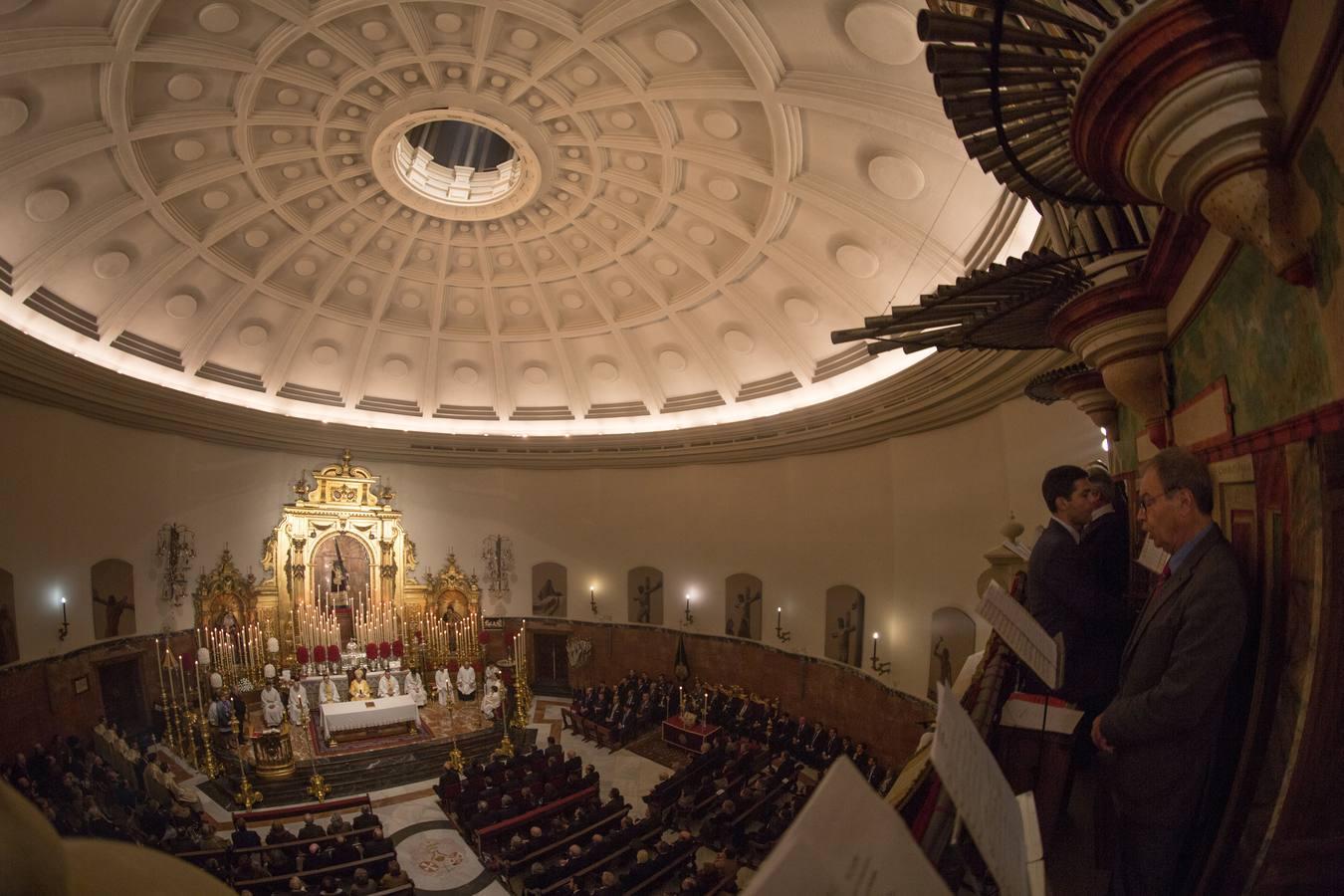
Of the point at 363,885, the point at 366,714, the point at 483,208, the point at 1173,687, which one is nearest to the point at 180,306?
the point at 483,208

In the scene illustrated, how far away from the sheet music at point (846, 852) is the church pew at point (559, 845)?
10371 mm

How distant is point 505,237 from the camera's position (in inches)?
679

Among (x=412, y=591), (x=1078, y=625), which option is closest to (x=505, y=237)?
(x=412, y=591)

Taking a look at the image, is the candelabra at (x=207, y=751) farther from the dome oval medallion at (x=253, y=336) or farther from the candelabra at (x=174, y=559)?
the dome oval medallion at (x=253, y=336)

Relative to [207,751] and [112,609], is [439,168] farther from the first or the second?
[207,751]

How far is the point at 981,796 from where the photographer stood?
183cm

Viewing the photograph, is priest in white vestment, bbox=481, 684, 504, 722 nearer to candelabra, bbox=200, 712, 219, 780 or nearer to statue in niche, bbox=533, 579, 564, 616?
statue in niche, bbox=533, 579, 564, 616

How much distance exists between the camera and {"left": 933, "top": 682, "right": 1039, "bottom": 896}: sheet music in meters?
1.63

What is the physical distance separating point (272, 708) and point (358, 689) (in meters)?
2.12

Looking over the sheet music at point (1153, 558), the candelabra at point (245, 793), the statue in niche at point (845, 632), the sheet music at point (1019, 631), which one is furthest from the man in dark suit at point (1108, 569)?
the candelabra at point (245, 793)

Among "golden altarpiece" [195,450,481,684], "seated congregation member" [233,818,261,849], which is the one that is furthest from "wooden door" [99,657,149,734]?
"seated congregation member" [233,818,261,849]

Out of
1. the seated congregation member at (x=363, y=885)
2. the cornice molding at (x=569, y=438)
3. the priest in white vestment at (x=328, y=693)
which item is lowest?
the seated congregation member at (x=363, y=885)

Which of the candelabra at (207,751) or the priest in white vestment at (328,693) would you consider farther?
the priest in white vestment at (328,693)

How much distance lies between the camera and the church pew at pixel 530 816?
429 inches
